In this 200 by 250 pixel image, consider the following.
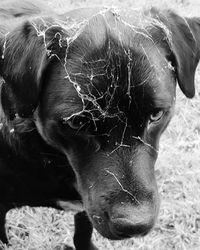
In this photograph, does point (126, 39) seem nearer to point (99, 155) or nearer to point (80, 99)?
point (80, 99)

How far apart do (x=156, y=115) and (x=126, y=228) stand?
0.53m

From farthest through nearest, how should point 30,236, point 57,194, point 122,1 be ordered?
1. point 122,1
2. point 30,236
3. point 57,194

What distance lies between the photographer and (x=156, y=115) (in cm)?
238

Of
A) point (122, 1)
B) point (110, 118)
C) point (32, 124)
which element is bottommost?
point (122, 1)

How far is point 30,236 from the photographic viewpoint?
346 cm

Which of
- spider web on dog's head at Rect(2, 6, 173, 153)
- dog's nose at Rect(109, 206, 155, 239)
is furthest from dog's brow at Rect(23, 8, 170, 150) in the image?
dog's nose at Rect(109, 206, 155, 239)

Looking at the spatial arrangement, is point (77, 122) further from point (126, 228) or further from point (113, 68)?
point (126, 228)

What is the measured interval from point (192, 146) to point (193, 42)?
1789 mm

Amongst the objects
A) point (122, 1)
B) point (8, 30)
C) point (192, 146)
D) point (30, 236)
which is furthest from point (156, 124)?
point (122, 1)

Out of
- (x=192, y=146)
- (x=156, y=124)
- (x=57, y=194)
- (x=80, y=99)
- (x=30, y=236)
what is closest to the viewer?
(x=80, y=99)

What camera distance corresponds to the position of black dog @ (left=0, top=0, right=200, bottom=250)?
2260 millimetres

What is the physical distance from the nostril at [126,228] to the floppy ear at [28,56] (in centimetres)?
66

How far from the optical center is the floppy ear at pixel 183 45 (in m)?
2.50

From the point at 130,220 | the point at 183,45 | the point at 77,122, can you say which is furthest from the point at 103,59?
the point at 130,220
